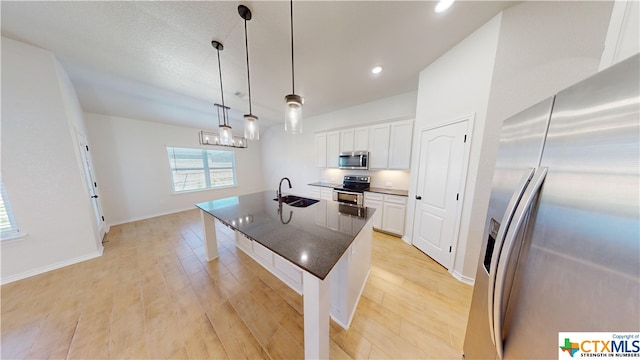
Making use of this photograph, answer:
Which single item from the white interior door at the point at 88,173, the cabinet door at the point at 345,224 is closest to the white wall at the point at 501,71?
the cabinet door at the point at 345,224

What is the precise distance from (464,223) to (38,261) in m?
5.41

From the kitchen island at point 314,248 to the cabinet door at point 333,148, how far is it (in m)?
1.87

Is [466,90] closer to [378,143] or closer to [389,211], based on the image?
[378,143]

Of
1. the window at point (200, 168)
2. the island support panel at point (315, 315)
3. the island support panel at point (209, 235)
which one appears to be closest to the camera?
the island support panel at point (315, 315)

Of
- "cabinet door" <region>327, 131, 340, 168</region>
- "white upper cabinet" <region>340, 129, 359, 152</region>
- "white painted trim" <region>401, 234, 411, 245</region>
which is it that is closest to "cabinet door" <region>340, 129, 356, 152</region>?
"white upper cabinet" <region>340, 129, 359, 152</region>

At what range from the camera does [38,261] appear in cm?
215

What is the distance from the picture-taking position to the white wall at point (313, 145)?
320 cm

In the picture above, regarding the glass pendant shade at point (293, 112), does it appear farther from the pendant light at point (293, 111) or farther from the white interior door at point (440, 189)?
the white interior door at point (440, 189)

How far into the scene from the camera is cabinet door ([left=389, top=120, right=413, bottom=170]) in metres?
2.96

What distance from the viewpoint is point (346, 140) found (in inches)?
145

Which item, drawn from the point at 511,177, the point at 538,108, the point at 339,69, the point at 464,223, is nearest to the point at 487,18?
the point at 339,69

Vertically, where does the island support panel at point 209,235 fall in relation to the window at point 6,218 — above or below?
below

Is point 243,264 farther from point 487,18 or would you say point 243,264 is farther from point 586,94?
point 487,18
